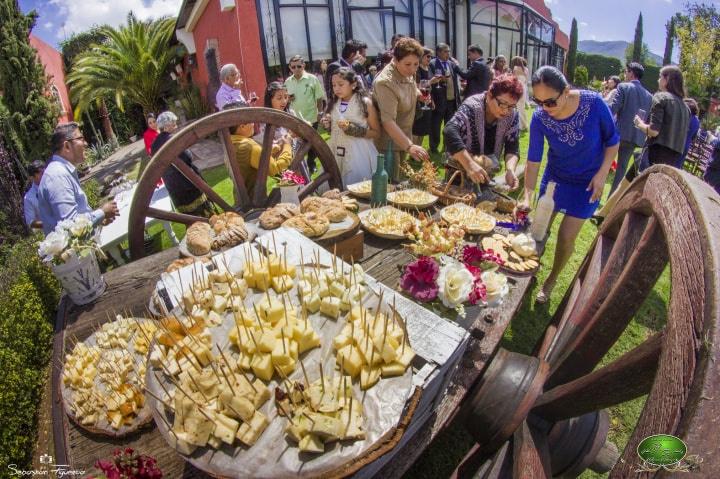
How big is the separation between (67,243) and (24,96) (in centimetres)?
926

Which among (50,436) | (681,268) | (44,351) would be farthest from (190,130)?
(681,268)

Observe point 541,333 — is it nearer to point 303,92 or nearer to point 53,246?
point 53,246

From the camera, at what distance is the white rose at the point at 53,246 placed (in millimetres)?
2188

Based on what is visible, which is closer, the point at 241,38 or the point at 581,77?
the point at 241,38

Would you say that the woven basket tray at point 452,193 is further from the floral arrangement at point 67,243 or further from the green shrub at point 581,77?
the green shrub at point 581,77

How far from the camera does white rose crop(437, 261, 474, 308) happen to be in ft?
6.38

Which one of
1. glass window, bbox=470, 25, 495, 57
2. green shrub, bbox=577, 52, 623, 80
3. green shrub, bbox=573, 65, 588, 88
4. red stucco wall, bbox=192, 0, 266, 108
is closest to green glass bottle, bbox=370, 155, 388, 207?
red stucco wall, bbox=192, 0, 266, 108

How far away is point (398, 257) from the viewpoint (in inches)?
108

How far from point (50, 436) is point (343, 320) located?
4.57 feet

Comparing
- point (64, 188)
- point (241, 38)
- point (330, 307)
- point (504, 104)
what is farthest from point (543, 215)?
point (241, 38)

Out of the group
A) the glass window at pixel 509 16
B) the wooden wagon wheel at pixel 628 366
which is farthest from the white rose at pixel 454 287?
the glass window at pixel 509 16

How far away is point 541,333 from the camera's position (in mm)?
3479

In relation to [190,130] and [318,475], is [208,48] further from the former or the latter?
[318,475]

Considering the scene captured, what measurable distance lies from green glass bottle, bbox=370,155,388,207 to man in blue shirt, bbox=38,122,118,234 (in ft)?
7.67
